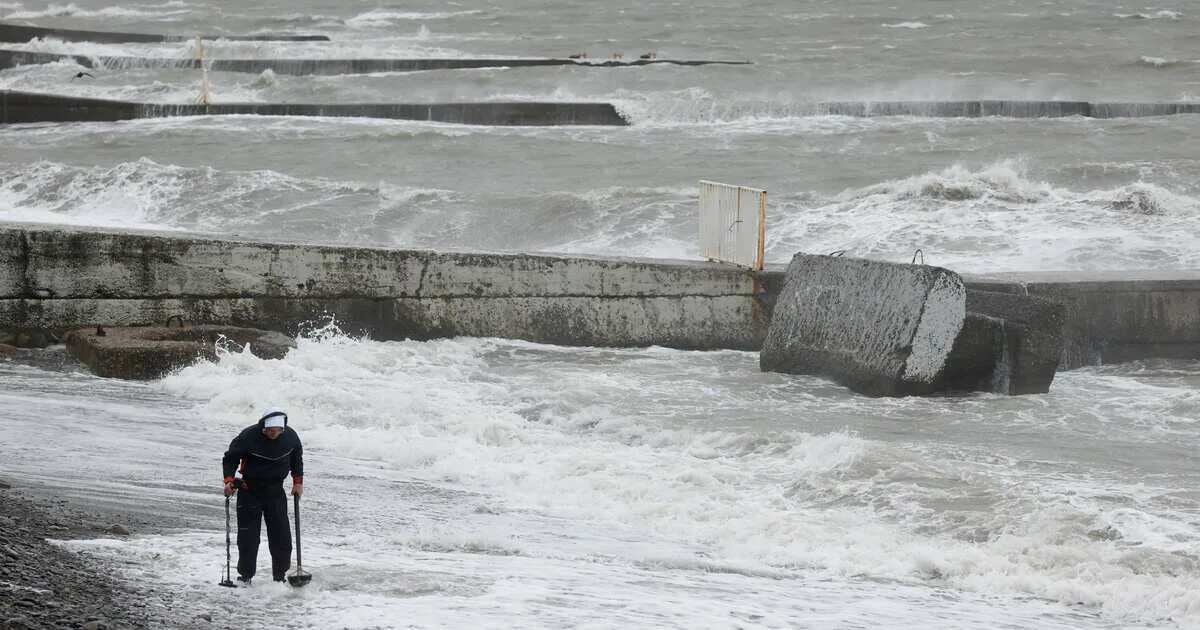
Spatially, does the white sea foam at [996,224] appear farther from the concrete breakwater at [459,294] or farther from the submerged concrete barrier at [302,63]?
the submerged concrete barrier at [302,63]

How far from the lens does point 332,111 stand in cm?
3089

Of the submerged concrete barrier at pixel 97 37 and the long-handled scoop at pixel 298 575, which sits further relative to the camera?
the submerged concrete barrier at pixel 97 37

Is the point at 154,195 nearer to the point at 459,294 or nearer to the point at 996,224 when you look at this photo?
the point at 459,294

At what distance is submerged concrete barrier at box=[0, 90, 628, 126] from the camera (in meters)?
29.9

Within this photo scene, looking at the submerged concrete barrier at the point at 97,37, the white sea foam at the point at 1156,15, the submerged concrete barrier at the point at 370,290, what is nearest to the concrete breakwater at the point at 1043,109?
the submerged concrete barrier at the point at 370,290

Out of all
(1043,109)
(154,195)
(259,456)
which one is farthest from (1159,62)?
(259,456)

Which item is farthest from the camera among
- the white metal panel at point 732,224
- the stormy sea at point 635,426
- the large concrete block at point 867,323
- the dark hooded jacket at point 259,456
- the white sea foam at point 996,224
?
the white sea foam at point 996,224

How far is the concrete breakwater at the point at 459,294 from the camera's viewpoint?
12727mm

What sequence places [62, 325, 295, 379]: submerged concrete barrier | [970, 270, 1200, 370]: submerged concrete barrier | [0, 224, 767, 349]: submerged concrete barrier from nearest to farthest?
[62, 325, 295, 379]: submerged concrete barrier → [0, 224, 767, 349]: submerged concrete barrier → [970, 270, 1200, 370]: submerged concrete barrier

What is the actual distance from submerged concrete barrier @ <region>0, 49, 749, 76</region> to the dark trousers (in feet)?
110

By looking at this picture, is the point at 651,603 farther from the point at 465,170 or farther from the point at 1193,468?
the point at 465,170

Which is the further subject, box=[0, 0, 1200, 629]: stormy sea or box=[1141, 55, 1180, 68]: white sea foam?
box=[1141, 55, 1180, 68]: white sea foam

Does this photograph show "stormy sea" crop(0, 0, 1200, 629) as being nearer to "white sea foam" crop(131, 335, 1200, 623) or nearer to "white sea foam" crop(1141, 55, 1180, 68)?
"white sea foam" crop(131, 335, 1200, 623)

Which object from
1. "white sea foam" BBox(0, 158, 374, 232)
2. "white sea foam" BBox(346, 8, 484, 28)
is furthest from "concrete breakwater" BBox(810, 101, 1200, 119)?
"white sea foam" BBox(346, 8, 484, 28)
